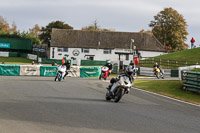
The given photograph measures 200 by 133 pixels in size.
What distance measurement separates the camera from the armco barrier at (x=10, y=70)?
3409 cm

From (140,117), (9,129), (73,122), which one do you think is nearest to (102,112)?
(140,117)

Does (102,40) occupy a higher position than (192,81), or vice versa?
(102,40)

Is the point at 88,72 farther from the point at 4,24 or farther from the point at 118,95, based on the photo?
the point at 4,24

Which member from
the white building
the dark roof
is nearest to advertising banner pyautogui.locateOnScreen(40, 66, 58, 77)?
the white building

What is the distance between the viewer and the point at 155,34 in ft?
282

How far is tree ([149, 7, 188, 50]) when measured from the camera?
8356cm

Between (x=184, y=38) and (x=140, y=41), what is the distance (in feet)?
43.1

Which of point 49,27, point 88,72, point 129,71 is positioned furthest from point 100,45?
point 129,71

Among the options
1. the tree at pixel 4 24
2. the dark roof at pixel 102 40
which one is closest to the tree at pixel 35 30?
the tree at pixel 4 24

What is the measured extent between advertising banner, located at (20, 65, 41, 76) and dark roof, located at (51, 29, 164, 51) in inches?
1692

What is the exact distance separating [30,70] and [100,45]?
43974 mm

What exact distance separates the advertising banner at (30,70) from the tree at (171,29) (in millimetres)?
54327

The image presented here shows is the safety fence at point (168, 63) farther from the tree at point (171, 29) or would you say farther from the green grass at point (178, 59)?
the tree at point (171, 29)

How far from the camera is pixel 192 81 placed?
18.3 meters
